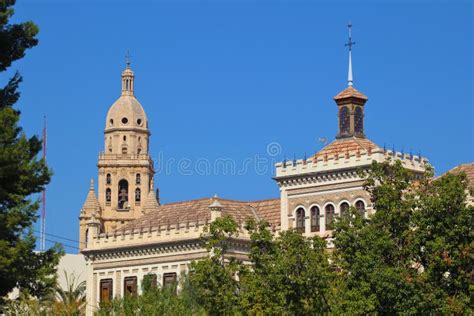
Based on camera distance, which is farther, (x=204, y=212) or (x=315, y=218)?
(x=204, y=212)

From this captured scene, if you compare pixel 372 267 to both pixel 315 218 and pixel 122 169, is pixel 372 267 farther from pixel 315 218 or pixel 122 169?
pixel 122 169

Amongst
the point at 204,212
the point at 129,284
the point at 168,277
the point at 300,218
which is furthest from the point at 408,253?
the point at 129,284

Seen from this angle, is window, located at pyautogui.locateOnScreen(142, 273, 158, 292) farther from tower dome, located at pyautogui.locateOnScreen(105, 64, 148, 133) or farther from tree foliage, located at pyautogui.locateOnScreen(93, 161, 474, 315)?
tower dome, located at pyautogui.locateOnScreen(105, 64, 148, 133)

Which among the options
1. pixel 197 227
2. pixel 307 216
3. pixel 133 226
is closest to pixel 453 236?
pixel 307 216

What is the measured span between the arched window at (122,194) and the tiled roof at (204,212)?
48947 mm

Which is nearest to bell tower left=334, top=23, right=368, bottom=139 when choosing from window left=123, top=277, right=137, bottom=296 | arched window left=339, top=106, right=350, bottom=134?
arched window left=339, top=106, right=350, bottom=134

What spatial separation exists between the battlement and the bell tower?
347 cm

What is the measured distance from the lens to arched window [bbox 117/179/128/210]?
146 meters

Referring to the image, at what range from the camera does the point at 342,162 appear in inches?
3280

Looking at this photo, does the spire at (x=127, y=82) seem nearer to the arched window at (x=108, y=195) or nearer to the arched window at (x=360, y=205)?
the arched window at (x=108, y=195)

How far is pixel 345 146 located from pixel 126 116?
61.1 m

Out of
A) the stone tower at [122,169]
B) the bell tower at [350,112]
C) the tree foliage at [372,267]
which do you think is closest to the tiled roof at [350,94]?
the bell tower at [350,112]

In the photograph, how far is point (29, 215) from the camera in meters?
52.8

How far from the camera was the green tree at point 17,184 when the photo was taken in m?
52.0
